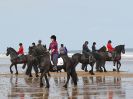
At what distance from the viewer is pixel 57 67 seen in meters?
25.8

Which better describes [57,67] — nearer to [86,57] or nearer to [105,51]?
[86,57]

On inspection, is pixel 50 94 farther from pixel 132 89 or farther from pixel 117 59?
pixel 117 59

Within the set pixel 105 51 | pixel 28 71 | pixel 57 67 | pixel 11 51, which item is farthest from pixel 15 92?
pixel 105 51

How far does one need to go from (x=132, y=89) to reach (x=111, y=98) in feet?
13.1

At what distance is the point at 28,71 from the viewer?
3544 cm

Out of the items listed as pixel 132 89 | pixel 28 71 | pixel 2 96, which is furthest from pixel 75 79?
pixel 28 71

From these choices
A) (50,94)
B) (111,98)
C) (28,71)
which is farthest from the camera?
(28,71)

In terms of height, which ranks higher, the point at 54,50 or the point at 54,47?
the point at 54,47

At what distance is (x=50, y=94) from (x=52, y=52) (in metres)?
5.49

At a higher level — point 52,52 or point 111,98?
point 52,52

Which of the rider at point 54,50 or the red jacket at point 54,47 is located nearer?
the rider at point 54,50

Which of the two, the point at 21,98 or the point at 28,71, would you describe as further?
the point at 28,71

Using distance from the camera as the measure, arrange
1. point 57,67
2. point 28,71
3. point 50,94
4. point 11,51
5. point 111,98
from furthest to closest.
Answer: point 11,51 < point 28,71 < point 57,67 < point 50,94 < point 111,98

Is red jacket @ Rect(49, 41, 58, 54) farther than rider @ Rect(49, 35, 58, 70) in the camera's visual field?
Yes
